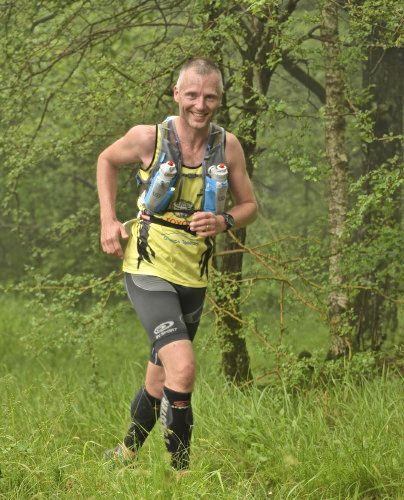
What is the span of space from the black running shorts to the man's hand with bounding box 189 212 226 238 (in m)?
0.34

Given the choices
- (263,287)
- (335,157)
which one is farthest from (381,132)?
(263,287)

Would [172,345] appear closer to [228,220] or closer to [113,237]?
[113,237]

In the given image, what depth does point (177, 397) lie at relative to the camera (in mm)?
4266

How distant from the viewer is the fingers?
4.40 metres

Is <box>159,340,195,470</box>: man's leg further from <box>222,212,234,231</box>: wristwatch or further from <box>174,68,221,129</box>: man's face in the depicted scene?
<box>174,68,221,129</box>: man's face

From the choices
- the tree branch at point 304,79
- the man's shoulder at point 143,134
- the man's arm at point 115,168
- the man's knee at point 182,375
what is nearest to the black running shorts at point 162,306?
the man's knee at point 182,375

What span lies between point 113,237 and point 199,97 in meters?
0.88

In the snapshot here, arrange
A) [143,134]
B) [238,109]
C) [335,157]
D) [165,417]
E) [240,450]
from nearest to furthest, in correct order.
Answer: [165,417], [143,134], [240,450], [335,157], [238,109]

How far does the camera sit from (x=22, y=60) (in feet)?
23.5

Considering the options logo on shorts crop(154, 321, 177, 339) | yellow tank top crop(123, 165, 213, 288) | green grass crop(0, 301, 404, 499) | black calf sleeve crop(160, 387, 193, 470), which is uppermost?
yellow tank top crop(123, 165, 213, 288)

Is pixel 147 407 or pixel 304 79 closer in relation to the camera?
pixel 147 407

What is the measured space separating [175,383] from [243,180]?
4.18 feet

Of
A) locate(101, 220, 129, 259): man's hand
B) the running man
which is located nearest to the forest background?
the running man

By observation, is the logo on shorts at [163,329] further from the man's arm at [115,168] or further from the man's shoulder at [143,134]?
the man's shoulder at [143,134]
